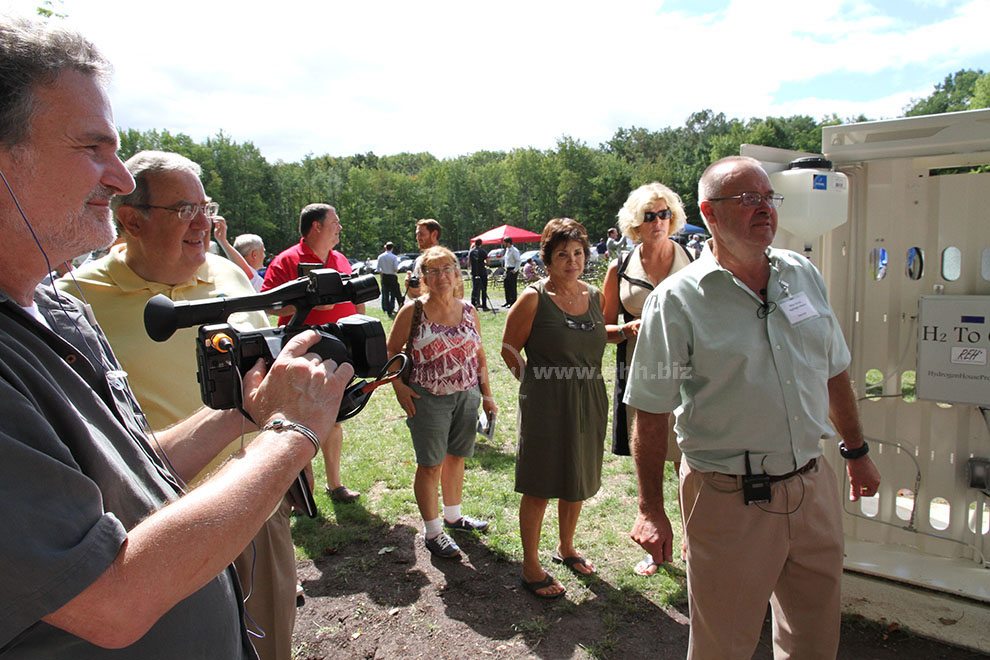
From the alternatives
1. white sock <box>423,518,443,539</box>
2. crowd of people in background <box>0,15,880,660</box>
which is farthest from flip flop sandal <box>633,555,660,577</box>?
white sock <box>423,518,443,539</box>

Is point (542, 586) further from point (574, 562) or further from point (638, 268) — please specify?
point (638, 268)

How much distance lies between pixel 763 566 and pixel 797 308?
951 millimetres

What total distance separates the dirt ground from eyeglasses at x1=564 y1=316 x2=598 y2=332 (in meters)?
1.51

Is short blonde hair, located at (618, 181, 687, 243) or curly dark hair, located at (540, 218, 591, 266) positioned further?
short blonde hair, located at (618, 181, 687, 243)

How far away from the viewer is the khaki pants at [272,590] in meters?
2.19

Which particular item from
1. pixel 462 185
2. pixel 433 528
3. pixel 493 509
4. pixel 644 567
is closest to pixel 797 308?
pixel 644 567

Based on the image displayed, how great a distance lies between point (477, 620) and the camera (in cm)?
343

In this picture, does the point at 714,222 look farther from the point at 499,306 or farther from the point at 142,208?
the point at 499,306

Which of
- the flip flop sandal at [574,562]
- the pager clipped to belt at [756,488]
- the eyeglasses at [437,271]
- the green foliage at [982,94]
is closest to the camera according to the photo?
the pager clipped to belt at [756,488]

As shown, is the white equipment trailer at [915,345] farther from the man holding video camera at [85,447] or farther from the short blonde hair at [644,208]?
the man holding video camera at [85,447]

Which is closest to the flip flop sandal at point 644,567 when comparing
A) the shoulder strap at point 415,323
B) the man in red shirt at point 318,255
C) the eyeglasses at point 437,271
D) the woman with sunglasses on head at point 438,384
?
the woman with sunglasses on head at point 438,384

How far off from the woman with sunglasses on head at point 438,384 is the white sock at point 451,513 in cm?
13

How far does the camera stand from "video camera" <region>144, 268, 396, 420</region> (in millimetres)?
1268

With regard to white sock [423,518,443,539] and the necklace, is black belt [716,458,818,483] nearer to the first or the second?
the necklace
